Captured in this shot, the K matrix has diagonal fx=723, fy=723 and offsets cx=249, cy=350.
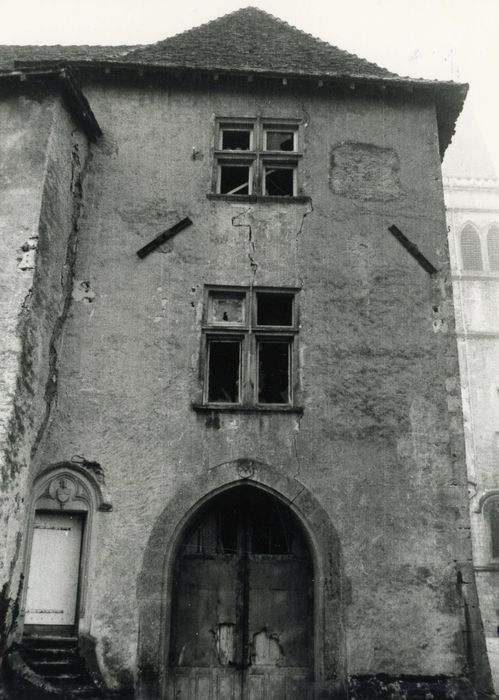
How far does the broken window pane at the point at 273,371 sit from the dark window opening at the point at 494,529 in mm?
18615

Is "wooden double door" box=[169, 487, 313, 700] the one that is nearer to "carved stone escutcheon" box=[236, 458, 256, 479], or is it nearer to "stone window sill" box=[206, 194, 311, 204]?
"carved stone escutcheon" box=[236, 458, 256, 479]

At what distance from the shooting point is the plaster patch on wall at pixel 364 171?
11.0m

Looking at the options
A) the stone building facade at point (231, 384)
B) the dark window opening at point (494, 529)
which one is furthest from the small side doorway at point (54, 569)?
the dark window opening at point (494, 529)

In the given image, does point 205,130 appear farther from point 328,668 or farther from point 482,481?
point 482,481

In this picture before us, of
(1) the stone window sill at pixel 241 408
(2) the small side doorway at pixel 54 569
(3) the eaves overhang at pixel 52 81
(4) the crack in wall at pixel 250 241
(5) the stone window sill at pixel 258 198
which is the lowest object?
(2) the small side doorway at pixel 54 569

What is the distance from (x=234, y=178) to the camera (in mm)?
11500

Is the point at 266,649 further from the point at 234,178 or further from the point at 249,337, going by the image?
the point at 234,178

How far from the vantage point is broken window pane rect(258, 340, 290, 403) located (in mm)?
10109

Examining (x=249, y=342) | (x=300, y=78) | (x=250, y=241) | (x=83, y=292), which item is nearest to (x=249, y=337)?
(x=249, y=342)

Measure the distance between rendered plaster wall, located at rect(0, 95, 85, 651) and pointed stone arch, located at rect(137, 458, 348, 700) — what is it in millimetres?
1596

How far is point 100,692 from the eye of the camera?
8359 mm

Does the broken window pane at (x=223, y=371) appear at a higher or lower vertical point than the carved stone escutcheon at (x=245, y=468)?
higher

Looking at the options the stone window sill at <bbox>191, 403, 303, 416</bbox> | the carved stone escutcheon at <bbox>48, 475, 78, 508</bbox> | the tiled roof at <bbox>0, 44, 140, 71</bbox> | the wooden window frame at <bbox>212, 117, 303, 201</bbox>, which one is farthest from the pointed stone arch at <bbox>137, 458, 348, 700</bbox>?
the tiled roof at <bbox>0, 44, 140, 71</bbox>

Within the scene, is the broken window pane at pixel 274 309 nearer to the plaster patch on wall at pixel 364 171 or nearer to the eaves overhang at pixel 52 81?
the plaster patch on wall at pixel 364 171
